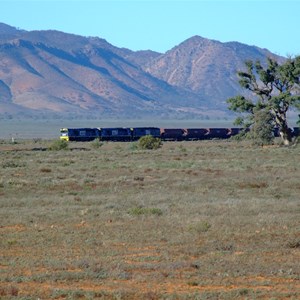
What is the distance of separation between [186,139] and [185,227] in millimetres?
85023

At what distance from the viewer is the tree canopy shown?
7706cm

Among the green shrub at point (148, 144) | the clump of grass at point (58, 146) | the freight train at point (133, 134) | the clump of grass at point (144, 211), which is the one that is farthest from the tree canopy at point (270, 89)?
the clump of grass at point (144, 211)

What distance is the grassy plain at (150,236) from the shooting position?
648 inches

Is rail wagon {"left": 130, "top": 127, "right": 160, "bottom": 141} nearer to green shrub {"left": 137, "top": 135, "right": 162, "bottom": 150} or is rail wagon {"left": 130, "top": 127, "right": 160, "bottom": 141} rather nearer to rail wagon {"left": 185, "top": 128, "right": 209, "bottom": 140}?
rail wagon {"left": 185, "top": 128, "right": 209, "bottom": 140}

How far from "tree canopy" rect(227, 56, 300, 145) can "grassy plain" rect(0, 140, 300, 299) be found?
33150 mm

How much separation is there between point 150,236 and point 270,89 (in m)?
58.6

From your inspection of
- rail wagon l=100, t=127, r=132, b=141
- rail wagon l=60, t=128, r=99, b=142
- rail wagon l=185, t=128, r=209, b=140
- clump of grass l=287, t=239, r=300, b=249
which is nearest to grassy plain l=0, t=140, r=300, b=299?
clump of grass l=287, t=239, r=300, b=249

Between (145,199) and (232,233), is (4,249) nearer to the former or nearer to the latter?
(232,233)

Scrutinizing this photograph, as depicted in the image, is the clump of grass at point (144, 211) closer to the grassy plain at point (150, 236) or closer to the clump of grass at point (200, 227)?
the grassy plain at point (150, 236)

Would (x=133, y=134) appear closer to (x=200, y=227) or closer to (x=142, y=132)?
(x=142, y=132)

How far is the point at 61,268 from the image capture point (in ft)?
59.3

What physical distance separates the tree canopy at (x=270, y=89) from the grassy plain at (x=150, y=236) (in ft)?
109

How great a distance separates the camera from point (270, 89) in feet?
262

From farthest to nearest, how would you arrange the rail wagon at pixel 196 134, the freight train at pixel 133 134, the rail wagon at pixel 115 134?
1. the rail wagon at pixel 196 134
2. the rail wagon at pixel 115 134
3. the freight train at pixel 133 134
